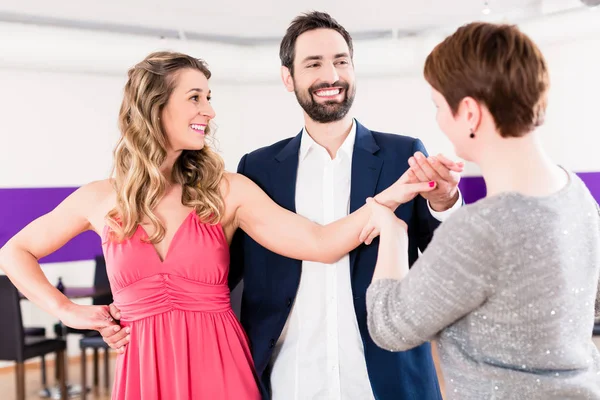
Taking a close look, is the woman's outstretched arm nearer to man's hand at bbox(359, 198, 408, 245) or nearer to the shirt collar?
man's hand at bbox(359, 198, 408, 245)

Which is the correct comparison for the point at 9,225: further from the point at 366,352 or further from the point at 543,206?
the point at 543,206

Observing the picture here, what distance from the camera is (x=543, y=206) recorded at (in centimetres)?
133

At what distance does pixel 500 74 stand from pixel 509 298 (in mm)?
420

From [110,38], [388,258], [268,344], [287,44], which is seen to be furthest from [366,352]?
[110,38]

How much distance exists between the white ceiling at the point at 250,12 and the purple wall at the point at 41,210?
5.64 feet

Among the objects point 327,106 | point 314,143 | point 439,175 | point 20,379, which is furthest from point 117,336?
point 20,379

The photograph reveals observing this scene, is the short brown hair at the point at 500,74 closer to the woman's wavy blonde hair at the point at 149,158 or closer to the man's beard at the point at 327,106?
the man's beard at the point at 327,106

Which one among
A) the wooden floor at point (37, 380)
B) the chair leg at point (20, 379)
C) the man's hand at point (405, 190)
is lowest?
the wooden floor at point (37, 380)

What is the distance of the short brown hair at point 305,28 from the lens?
2.36 meters

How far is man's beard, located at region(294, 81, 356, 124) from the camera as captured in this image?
227 centimetres

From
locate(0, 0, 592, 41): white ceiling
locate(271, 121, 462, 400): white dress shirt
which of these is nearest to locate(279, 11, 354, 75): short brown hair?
locate(271, 121, 462, 400): white dress shirt

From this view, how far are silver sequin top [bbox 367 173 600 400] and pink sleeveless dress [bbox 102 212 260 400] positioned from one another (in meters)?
0.82

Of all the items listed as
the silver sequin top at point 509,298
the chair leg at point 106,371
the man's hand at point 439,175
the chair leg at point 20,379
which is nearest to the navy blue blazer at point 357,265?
the man's hand at point 439,175

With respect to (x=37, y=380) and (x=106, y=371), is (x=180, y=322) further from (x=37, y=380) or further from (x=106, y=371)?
(x=37, y=380)
